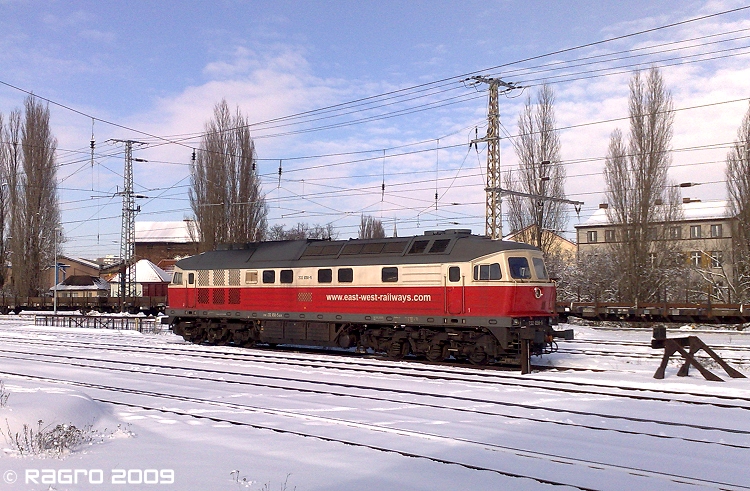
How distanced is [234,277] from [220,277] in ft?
2.70

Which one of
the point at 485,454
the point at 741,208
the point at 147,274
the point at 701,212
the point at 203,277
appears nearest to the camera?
the point at 485,454

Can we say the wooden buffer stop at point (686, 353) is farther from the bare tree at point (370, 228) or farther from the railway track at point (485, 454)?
the bare tree at point (370, 228)

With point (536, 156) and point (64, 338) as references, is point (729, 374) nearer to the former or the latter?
point (64, 338)

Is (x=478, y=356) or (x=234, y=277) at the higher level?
(x=234, y=277)

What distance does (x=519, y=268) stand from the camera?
18594 millimetres

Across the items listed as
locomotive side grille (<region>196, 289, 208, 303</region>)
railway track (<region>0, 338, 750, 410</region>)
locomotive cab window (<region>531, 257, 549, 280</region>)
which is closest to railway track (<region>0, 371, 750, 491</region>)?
railway track (<region>0, 338, 750, 410</region>)

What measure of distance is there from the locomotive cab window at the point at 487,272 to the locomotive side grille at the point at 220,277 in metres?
10.9

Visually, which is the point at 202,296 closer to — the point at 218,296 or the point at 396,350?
the point at 218,296

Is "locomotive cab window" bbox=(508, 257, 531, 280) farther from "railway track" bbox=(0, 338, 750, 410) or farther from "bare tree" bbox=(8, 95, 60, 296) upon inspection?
"bare tree" bbox=(8, 95, 60, 296)

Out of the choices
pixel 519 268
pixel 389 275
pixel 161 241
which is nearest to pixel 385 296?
pixel 389 275

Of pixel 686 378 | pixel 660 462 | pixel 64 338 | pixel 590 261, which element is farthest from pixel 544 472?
pixel 590 261

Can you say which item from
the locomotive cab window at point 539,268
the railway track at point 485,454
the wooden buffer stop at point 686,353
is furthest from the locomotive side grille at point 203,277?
the wooden buffer stop at point 686,353

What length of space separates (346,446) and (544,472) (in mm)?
2745

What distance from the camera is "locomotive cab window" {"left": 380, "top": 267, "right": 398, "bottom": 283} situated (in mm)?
20375
